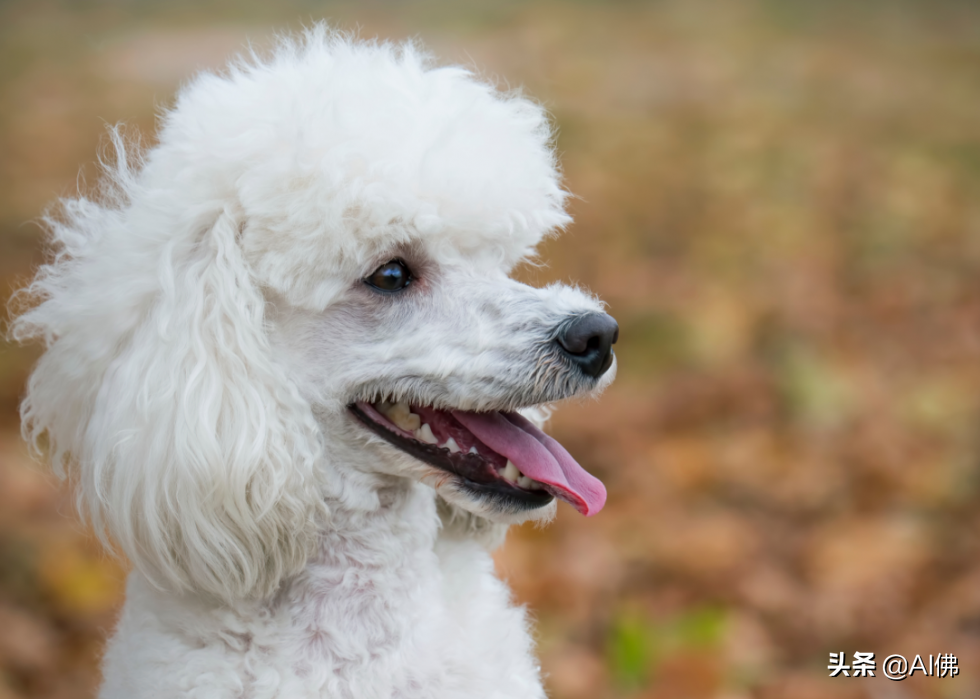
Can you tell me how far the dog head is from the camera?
1592 mm

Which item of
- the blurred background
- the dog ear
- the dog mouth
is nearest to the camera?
the dog ear

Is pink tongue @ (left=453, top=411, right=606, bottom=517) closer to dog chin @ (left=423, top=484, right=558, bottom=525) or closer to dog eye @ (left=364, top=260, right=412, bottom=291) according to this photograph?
dog chin @ (left=423, top=484, right=558, bottom=525)

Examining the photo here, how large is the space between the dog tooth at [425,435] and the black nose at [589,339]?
0.27 m

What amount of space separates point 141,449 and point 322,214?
48cm

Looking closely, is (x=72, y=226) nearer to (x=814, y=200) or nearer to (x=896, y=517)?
(x=896, y=517)

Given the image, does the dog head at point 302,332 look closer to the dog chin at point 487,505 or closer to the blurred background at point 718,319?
the dog chin at point 487,505

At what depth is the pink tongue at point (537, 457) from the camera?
171cm

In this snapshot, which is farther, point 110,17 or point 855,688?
point 110,17

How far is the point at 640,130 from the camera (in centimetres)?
851

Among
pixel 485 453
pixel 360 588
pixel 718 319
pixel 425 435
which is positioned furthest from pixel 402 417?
pixel 718 319

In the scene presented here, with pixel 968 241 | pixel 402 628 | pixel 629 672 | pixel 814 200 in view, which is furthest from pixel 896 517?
pixel 814 200

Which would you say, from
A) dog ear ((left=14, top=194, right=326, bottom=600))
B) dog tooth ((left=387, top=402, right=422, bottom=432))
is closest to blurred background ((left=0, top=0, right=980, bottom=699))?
dog ear ((left=14, top=194, right=326, bottom=600))

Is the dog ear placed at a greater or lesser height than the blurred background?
lesser

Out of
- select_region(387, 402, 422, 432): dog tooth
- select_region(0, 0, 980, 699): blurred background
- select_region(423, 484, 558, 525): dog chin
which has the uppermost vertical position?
select_region(0, 0, 980, 699): blurred background
